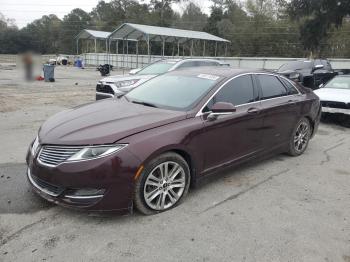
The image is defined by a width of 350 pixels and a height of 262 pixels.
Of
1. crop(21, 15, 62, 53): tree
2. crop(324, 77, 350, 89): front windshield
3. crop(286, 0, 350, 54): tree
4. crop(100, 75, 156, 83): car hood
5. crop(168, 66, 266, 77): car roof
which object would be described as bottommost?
crop(100, 75, 156, 83): car hood

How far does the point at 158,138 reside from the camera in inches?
143

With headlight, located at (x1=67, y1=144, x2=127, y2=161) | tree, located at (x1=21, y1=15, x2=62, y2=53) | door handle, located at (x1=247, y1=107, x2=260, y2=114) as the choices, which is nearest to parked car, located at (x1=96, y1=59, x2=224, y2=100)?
tree, located at (x1=21, y1=15, x2=62, y2=53)

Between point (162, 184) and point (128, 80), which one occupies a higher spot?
point (128, 80)

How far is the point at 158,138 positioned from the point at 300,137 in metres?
3.38

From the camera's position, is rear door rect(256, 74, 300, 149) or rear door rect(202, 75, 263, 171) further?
rear door rect(256, 74, 300, 149)

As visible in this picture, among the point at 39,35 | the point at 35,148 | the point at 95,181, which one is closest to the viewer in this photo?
the point at 95,181

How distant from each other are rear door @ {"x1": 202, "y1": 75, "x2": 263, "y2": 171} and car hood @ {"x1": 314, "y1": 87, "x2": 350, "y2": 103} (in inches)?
183

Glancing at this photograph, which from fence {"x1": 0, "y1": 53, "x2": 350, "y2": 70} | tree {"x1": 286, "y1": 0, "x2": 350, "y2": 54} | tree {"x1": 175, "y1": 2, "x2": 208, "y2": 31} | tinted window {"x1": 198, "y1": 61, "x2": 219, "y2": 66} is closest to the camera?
tinted window {"x1": 198, "y1": 61, "x2": 219, "y2": 66}

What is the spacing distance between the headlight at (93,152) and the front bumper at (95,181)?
5cm

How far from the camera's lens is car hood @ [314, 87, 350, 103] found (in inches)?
341

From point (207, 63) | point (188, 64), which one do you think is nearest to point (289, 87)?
point (188, 64)

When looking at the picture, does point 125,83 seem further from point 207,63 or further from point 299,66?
point 299,66

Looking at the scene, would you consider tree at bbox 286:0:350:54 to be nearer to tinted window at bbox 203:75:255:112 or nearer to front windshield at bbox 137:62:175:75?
front windshield at bbox 137:62:175:75

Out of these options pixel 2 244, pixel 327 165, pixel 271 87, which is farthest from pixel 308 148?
pixel 2 244
